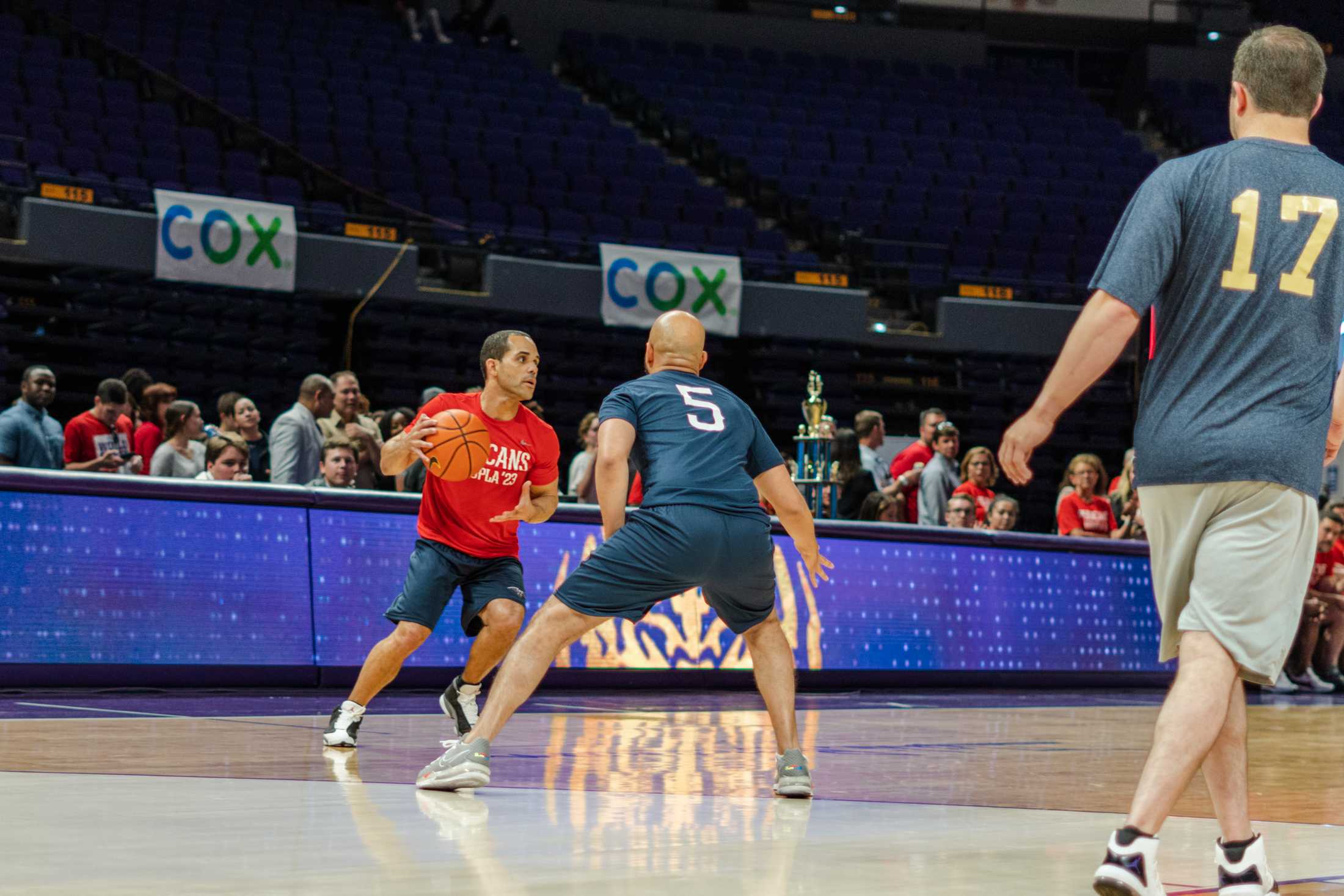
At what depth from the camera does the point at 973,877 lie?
12.5 feet

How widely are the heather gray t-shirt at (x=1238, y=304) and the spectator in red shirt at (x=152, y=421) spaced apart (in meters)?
8.58

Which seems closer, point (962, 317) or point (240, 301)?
point (240, 301)

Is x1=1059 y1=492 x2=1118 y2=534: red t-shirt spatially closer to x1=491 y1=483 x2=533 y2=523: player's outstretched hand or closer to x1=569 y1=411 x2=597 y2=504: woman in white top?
x1=569 y1=411 x2=597 y2=504: woman in white top

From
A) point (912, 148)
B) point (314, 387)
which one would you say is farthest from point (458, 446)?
point (912, 148)

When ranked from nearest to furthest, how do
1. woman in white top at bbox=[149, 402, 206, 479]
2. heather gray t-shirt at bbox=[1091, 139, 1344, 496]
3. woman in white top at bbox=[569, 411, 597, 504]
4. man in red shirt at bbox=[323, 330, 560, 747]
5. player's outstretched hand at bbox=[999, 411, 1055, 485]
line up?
1. player's outstretched hand at bbox=[999, 411, 1055, 485]
2. heather gray t-shirt at bbox=[1091, 139, 1344, 496]
3. man in red shirt at bbox=[323, 330, 560, 747]
4. woman in white top at bbox=[149, 402, 206, 479]
5. woman in white top at bbox=[569, 411, 597, 504]

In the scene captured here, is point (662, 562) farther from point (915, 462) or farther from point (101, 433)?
point (915, 462)

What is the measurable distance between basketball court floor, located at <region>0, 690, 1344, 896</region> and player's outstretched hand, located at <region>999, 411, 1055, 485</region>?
964mm

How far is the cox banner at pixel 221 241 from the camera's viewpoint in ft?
53.7

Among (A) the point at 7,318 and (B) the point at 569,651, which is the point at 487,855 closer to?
(B) the point at 569,651

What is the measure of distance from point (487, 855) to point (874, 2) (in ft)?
87.5

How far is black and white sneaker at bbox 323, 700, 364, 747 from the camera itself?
6297 millimetres

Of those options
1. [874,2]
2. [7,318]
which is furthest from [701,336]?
[874,2]

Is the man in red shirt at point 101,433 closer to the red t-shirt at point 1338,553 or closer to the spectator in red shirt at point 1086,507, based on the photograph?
the spectator in red shirt at point 1086,507

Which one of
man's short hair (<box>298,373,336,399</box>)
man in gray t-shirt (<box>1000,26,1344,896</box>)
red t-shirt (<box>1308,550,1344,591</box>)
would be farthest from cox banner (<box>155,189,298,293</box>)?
man in gray t-shirt (<box>1000,26,1344,896</box>)
